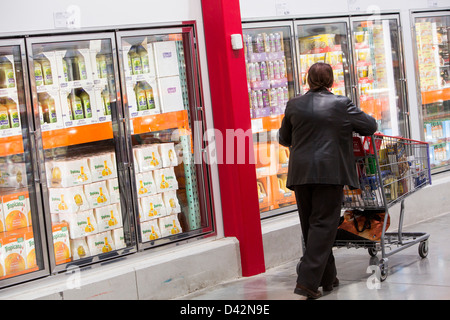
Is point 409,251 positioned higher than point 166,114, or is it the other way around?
point 166,114

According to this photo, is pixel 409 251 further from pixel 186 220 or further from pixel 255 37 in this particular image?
pixel 255 37

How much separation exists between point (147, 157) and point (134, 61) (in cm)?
85

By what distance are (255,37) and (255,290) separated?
104 inches

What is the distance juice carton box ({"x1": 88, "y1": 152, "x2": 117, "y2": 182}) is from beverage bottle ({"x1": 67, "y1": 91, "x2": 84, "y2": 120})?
0.37m

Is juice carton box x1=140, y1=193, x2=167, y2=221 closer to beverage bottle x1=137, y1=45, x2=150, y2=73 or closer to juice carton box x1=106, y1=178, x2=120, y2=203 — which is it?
juice carton box x1=106, y1=178, x2=120, y2=203

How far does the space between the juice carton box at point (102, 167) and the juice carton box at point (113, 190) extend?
0.14 ft

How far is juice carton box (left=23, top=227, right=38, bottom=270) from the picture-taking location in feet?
17.3

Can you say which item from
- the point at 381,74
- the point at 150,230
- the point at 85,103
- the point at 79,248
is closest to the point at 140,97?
the point at 85,103

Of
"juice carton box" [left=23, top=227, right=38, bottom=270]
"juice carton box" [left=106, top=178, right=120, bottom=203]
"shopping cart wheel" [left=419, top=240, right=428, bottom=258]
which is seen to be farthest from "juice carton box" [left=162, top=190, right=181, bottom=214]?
"shopping cart wheel" [left=419, top=240, right=428, bottom=258]

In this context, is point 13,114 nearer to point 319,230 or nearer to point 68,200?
point 68,200

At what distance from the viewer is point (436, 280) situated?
5.55 meters

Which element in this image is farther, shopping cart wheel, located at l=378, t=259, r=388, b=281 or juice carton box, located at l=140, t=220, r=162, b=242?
juice carton box, located at l=140, t=220, r=162, b=242
